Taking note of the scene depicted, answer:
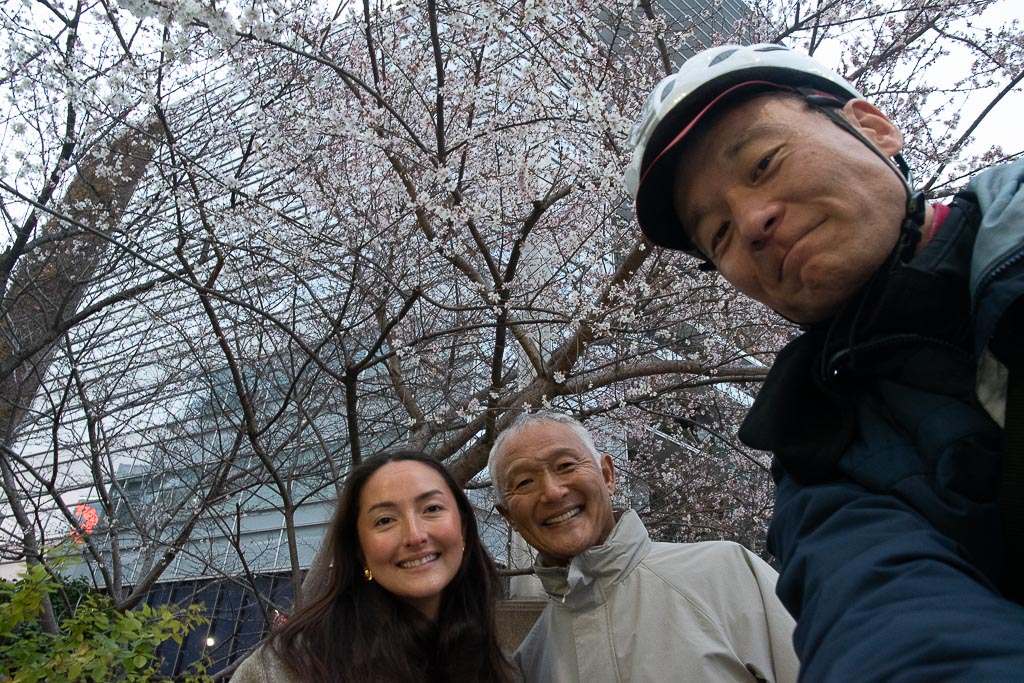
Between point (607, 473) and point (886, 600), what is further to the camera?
point (607, 473)

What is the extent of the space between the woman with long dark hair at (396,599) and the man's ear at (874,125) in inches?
69.2

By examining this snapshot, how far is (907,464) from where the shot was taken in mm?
812

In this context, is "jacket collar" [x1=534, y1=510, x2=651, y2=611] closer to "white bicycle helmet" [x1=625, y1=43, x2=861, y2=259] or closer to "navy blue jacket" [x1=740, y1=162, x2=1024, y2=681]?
"navy blue jacket" [x1=740, y1=162, x2=1024, y2=681]

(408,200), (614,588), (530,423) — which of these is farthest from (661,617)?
(408,200)

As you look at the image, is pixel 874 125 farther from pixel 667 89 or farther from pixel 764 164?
pixel 667 89

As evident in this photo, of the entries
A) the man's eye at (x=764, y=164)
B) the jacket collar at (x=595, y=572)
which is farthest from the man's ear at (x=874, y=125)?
the jacket collar at (x=595, y=572)

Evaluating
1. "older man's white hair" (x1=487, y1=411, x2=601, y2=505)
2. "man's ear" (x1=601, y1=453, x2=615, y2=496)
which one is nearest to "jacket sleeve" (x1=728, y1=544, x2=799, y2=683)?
"man's ear" (x1=601, y1=453, x2=615, y2=496)

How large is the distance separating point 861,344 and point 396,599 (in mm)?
1811

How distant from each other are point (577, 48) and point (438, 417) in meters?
3.34

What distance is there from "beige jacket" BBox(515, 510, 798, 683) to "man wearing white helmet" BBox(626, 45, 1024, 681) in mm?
883

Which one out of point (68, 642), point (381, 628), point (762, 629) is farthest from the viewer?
point (68, 642)

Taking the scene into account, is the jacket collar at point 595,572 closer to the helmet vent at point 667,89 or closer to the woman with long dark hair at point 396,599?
the woman with long dark hair at point 396,599

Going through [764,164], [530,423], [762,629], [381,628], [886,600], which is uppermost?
[764,164]

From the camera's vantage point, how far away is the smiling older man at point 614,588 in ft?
5.68
